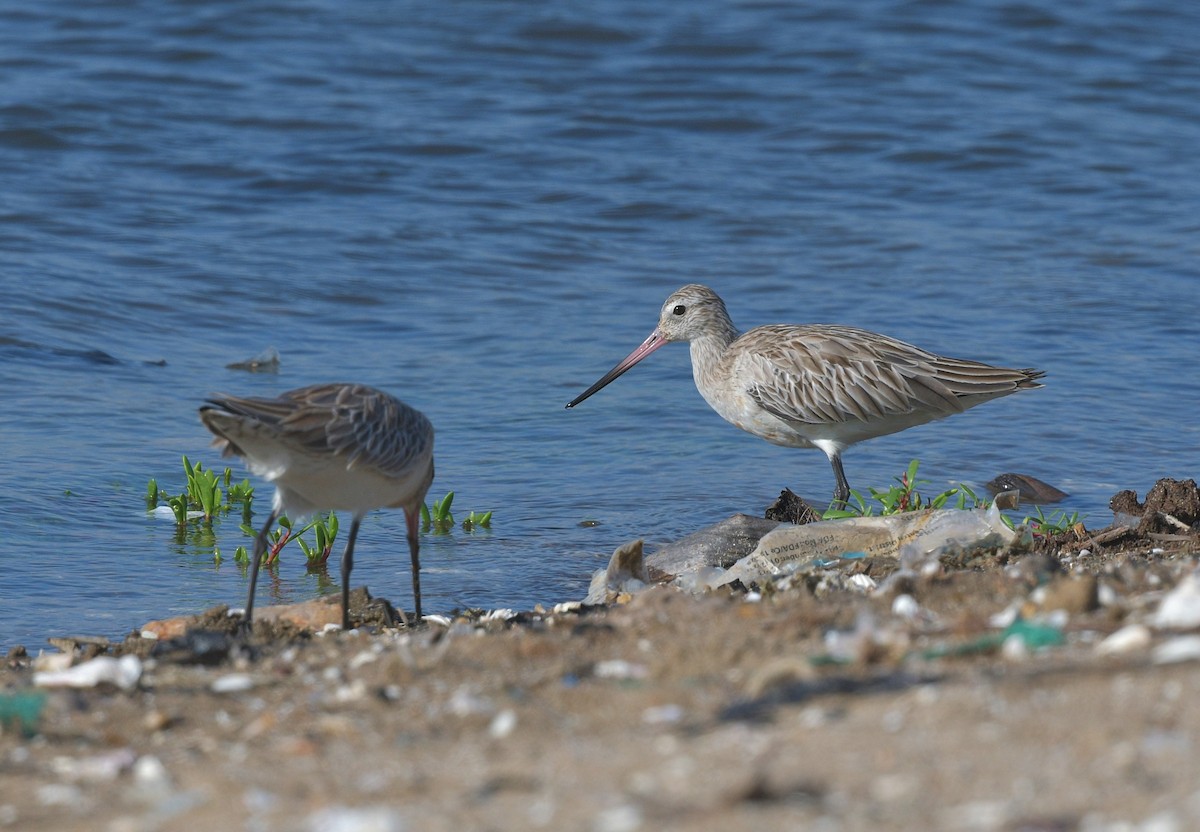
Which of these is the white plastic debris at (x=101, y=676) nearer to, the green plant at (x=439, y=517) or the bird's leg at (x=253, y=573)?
the bird's leg at (x=253, y=573)

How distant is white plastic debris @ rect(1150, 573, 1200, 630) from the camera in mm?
4125

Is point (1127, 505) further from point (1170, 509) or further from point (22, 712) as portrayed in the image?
point (22, 712)

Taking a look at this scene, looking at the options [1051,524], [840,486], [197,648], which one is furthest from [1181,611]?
[840,486]

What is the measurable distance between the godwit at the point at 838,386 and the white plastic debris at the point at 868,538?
4.40 ft

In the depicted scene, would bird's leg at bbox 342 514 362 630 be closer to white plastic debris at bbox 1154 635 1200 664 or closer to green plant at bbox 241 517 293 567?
green plant at bbox 241 517 293 567

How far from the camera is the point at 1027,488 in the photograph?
916 cm

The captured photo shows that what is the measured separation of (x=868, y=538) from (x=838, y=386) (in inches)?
77.0

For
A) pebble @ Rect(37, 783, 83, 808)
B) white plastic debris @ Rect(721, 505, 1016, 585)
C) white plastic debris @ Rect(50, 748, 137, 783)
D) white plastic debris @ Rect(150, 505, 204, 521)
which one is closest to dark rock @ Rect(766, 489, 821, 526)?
white plastic debris @ Rect(721, 505, 1016, 585)

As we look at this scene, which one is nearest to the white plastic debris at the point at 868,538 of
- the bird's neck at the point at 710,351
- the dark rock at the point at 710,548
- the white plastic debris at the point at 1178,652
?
the dark rock at the point at 710,548

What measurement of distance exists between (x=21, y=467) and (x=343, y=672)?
189 inches

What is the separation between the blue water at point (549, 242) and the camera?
359 inches

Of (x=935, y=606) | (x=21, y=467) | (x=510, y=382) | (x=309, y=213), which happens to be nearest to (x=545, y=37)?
(x=309, y=213)

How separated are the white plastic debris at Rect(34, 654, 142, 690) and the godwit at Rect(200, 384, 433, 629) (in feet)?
3.37

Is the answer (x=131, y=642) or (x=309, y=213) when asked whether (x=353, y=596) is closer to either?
(x=131, y=642)
